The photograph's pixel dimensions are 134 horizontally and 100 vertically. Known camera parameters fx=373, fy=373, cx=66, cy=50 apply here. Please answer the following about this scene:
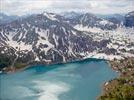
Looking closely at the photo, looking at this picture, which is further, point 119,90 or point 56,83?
point 56,83

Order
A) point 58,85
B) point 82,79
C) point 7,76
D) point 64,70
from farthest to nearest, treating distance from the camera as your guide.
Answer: point 64,70 → point 7,76 → point 82,79 → point 58,85

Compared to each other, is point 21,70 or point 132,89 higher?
point 132,89

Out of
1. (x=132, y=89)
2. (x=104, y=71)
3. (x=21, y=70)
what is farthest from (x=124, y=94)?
(x=21, y=70)

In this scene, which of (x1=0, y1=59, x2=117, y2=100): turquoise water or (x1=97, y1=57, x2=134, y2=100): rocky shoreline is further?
(x1=0, y1=59, x2=117, y2=100): turquoise water

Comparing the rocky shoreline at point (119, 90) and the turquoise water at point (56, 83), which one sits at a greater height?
the rocky shoreline at point (119, 90)

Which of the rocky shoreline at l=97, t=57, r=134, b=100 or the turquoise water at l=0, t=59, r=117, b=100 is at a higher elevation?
the rocky shoreline at l=97, t=57, r=134, b=100

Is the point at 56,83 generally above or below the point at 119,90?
below

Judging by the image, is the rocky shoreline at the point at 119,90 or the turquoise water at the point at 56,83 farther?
the turquoise water at the point at 56,83

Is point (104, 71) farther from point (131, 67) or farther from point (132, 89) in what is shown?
point (132, 89)
